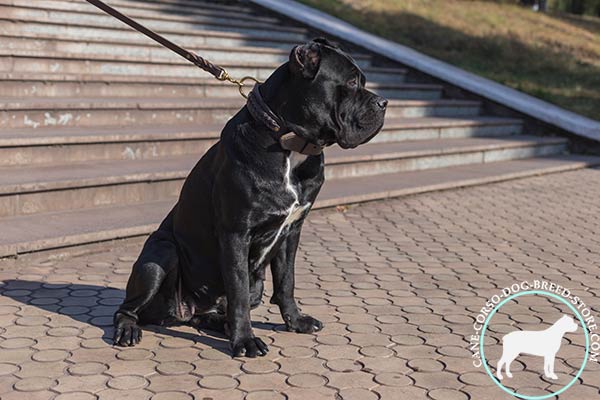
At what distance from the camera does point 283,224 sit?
11.8 ft

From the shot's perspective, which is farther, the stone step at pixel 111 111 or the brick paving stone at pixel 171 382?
the stone step at pixel 111 111

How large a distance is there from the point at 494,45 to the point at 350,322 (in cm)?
1126

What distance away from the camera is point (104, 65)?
840cm

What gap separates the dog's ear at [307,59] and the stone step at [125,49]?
518cm

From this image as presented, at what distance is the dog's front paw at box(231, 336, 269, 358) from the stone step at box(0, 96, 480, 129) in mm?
3899

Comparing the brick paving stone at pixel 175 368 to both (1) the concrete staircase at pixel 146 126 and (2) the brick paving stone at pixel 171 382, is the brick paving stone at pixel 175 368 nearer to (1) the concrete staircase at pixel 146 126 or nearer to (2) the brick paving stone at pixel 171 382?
(2) the brick paving stone at pixel 171 382

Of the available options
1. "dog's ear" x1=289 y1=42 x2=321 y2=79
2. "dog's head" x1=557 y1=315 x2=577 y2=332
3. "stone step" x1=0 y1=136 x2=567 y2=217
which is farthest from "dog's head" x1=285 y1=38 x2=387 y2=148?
"stone step" x1=0 y1=136 x2=567 y2=217

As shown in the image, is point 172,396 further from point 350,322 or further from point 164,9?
point 164,9

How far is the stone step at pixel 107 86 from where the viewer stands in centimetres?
733

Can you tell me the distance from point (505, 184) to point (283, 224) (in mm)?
5617

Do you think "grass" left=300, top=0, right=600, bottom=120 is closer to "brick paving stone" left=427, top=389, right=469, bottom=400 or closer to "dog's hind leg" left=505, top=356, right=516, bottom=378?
"dog's hind leg" left=505, top=356, right=516, bottom=378

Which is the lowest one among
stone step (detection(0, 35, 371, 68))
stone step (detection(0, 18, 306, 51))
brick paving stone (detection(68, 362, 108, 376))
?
brick paving stone (detection(68, 362, 108, 376))

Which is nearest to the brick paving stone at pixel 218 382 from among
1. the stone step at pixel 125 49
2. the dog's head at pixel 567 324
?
the dog's head at pixel 567 324

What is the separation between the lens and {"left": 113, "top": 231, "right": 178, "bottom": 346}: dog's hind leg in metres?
3.75
